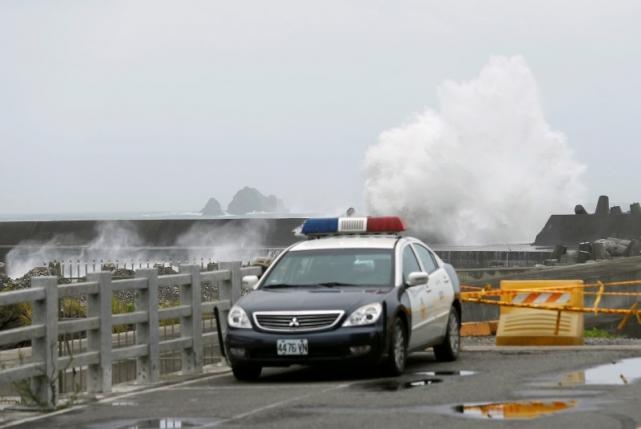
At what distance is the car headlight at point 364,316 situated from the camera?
15.8 m

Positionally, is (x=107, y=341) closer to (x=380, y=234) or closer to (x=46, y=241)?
(x=380, y=234)

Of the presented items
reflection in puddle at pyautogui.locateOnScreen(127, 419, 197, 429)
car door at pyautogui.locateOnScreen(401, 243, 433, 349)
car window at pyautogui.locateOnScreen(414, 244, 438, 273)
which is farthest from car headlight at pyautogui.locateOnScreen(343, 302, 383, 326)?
reflection in puddle at pyautogui.locateOnScreen(127, 419, 197, 429)

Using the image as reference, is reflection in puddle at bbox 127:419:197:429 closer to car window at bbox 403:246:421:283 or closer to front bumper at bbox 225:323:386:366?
front bumper at bbox 225:323:386:366

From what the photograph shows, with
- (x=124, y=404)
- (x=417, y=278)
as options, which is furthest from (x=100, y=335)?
(x=417, y=278)

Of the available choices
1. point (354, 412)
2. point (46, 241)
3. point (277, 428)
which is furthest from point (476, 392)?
point (46, 241)

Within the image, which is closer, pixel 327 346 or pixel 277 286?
pixel 327 346

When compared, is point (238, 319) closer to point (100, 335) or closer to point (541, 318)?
point (100, 335)

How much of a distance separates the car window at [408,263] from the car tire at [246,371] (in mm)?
1916

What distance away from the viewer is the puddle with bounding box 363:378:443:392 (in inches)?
588

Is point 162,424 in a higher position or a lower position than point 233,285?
lower

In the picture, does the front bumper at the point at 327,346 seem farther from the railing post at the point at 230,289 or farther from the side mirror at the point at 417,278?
the railing post at the point at 230,289

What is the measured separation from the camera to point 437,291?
18125 millimetres

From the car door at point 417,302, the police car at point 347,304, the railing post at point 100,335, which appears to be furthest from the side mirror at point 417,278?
the railing post at point 100,335

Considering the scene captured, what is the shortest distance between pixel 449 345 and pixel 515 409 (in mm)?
5478
